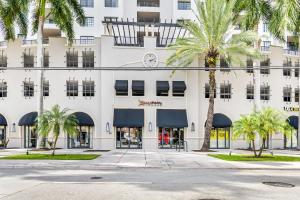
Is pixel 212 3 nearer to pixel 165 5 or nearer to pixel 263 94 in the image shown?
pixel 263 94

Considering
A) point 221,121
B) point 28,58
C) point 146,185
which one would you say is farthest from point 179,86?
point 146,185

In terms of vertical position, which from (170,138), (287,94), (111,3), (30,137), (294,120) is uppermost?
(111,3)

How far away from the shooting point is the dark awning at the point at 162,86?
4153 centimetres

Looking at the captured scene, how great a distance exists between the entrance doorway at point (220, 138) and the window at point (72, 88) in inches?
661

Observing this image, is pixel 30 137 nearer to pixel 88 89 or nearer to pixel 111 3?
pixel 88 89

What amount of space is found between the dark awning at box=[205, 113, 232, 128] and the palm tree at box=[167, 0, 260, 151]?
4.65 m

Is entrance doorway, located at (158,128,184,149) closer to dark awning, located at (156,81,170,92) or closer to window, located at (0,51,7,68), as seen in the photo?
dark awning, located at (156,81,170,92)

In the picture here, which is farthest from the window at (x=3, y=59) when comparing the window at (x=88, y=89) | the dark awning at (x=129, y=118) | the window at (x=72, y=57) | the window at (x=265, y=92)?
the window at (x=265, y=92)

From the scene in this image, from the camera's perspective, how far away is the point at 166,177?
60.6ft

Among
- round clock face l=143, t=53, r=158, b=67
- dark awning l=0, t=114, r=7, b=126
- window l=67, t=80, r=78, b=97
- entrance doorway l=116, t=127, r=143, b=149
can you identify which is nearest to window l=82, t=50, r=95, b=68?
window l=67, t=80, r=78, b=97

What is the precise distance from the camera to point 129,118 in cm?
4122

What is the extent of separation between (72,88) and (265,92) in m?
23.4

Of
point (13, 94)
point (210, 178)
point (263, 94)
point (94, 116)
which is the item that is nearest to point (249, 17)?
point (263, 94)

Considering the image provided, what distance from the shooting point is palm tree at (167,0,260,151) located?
36844mm
